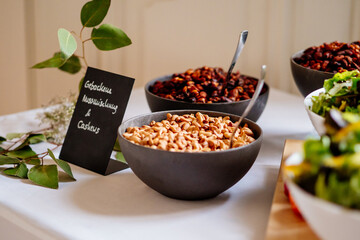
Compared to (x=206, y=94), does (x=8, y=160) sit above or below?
below

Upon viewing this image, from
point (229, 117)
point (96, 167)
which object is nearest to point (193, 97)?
point (229, 117)

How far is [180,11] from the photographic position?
1986mm

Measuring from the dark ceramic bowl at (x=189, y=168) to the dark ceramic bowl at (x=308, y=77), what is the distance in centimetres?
34

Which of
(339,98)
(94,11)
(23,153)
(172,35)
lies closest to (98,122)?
(23,153)

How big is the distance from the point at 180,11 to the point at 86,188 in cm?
118

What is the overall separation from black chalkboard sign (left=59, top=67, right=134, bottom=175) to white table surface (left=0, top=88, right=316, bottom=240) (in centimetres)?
3

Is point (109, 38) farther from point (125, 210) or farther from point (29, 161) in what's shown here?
point (125, 210)

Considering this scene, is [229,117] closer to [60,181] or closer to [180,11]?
[60,181]

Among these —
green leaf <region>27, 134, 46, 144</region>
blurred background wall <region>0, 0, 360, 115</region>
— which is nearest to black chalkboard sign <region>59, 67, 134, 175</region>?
green leaf <region>27, 134, 46, 144</region>

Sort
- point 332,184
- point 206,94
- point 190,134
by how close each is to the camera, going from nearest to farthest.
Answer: point 332,184 < point 190,134 < point 206,94

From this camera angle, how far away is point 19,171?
1022 mm

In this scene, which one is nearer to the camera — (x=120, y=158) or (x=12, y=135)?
(x=120, y=158)

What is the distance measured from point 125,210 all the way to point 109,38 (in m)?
0.51

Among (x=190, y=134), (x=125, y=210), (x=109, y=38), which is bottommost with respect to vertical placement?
(x=125, y=210)
